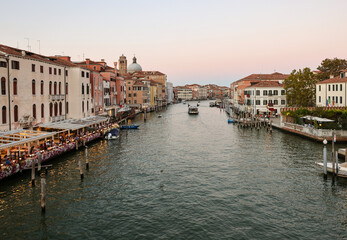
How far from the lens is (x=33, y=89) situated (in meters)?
34.8

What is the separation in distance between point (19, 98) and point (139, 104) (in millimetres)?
79001

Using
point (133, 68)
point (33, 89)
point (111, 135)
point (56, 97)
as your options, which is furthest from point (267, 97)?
point (133, 68)

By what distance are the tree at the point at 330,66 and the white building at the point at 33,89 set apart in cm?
5629

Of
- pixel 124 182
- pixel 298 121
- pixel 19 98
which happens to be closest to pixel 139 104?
pixel 298 121

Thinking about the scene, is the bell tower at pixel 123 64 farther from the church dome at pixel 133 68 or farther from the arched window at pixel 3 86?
the arched window at pixel 3 86

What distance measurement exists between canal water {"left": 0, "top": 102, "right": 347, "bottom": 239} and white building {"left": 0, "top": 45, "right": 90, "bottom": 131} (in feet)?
21.8

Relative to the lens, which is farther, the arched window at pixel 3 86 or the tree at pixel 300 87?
the tree at pixel 300 87

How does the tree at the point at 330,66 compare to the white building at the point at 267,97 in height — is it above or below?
above

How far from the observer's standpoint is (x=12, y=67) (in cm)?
3062

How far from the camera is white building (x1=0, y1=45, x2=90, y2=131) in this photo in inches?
1169

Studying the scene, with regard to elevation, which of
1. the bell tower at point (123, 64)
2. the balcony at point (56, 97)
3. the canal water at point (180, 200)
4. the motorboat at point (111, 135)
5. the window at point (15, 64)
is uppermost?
the bell tower at point (123, 64)

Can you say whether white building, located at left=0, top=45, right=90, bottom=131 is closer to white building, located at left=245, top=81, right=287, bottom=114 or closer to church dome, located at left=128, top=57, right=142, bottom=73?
white building, located at left=245, top=81, right=287, bottom=114

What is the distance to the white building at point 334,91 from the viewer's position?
5325 centimetres

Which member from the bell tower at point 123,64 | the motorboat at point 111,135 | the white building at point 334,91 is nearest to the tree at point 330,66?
the white building at point 334,91
